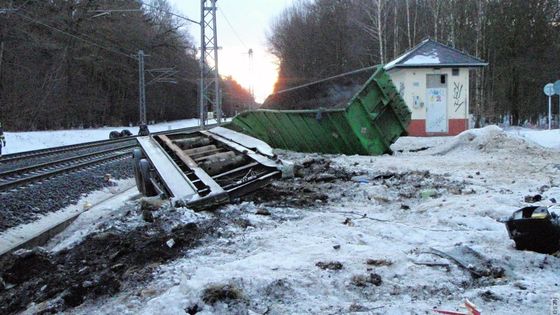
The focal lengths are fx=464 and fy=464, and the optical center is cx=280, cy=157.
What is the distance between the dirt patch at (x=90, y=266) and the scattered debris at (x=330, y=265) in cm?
124

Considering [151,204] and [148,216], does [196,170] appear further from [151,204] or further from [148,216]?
[148,216]

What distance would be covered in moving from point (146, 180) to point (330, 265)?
15.9 feet

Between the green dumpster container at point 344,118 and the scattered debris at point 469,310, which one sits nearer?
the scattered debris at point 469,310

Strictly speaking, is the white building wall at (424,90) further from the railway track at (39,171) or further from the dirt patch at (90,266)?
the dirt patch at (90,266)

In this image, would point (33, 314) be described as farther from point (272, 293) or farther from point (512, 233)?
point (512, 233)

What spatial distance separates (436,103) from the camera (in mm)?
19312

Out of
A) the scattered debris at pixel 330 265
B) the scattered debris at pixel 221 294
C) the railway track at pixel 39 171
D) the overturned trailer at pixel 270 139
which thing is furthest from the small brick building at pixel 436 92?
the scattered debris at pixel 221 294

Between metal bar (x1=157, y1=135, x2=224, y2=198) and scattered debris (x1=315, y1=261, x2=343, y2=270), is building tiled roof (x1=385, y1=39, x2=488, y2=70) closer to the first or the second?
metal bar (x1=157, y1=135, x2=224, y2=198)

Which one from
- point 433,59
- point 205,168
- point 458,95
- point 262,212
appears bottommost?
point 262,212

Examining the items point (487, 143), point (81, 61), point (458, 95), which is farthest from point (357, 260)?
point (81, 61)

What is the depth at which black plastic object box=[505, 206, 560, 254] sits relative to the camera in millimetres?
3391

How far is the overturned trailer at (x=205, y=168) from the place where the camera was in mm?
5527

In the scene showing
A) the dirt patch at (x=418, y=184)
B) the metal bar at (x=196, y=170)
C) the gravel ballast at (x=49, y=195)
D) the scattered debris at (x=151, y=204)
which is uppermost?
the metal bar at (x=196, y=170)

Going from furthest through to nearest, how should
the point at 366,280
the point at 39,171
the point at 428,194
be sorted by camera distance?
1. the point at 39,171
2. the point at 428,194
3. the point at 366,280
